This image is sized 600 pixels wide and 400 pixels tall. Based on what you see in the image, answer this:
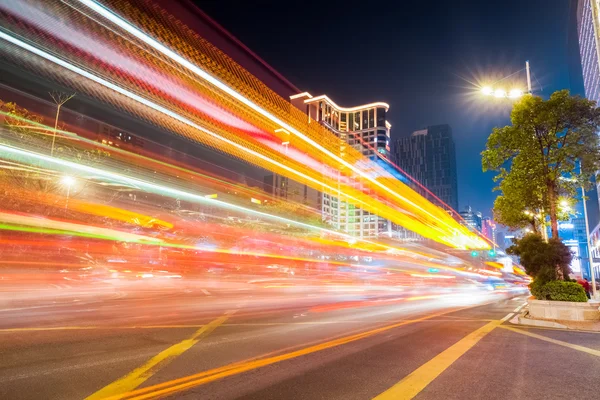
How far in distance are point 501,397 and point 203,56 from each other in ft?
71.7

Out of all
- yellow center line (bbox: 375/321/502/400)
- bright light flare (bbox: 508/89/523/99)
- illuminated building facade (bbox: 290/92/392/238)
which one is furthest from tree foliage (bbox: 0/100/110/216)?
illuminated building facade (bbox: 290/92/392/238)

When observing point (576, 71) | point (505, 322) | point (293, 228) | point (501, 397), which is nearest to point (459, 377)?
point (501, 397)

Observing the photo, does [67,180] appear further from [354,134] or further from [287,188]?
[354,134]

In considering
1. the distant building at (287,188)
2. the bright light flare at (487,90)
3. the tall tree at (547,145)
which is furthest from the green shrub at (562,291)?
the distant building at (287,188)

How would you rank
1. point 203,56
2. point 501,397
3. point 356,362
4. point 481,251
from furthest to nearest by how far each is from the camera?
point 481,251, point 203,56, point 356,362, point 501,397

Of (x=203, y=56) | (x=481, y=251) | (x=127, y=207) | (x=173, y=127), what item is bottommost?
(x=481, y=251)

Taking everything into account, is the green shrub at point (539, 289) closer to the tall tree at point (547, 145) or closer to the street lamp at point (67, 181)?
the tall tree at point (547, 145)

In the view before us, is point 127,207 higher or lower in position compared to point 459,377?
higher

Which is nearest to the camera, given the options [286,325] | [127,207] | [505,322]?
[286,325]

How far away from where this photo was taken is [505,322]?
1281cm

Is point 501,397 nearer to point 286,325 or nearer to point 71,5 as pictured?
point 286,325

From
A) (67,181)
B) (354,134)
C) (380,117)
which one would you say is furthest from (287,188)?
(67,181)

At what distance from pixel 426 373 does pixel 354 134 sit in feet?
515

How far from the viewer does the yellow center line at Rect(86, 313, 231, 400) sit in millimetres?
4949
